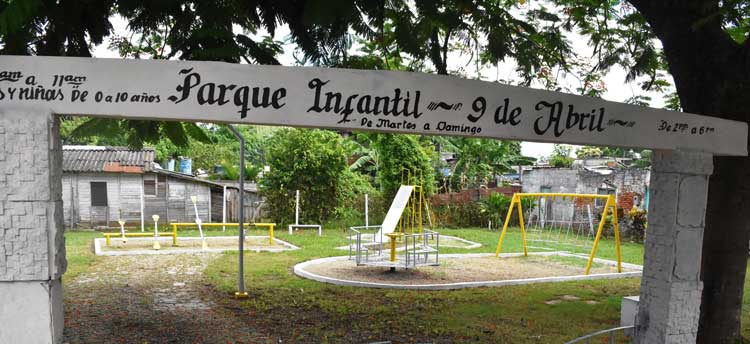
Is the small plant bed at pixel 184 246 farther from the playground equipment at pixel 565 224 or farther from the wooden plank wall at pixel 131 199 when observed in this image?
the playground equipment at pixel 565 224

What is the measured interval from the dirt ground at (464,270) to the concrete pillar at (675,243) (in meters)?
5.51

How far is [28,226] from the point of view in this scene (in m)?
2.94

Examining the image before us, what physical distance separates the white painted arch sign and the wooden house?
47.2ft

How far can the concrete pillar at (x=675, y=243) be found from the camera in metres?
4.44

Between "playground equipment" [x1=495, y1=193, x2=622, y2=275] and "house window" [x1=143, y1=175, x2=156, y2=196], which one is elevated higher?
"house window" [x1=143, y1=175, x2=156, y2=196]

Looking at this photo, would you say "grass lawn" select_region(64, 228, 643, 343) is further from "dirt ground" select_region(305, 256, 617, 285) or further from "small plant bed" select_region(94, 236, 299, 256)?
"small plant bed" select_region(94, 236, 299, 256)

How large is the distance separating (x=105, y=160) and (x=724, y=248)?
1670 centimetres

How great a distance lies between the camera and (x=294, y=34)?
14.4ft

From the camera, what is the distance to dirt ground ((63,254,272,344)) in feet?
20.6

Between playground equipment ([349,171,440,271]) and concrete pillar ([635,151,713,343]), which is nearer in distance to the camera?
concrete pillar ([635,151,713,343])

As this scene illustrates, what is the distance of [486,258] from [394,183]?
6.30 meters

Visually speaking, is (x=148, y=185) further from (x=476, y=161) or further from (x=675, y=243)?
(x=675, y=243)

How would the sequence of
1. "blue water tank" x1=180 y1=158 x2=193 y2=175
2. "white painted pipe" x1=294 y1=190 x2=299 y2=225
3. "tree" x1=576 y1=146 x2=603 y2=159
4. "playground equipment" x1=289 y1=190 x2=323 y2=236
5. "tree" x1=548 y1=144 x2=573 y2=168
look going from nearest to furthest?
"playground equipment" x1=289 y1=190 x2=323 y2=236 < "white painted pipe" x1=294 y1=190 x2=299 y2=225 < "blue water tank" x1=180 y1=158 x2=193 y2=175 < "tree" x1=548 y1=144 x2=573 y2=168 < "tree" x1=576 y1=146 x2=603 y2=159

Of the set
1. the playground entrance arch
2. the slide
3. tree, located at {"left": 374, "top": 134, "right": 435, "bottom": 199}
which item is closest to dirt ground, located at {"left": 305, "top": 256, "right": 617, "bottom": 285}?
the slide
